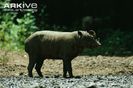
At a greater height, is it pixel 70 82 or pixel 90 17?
pixel 90 17

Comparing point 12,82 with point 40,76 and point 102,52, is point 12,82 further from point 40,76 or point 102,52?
point 102,52

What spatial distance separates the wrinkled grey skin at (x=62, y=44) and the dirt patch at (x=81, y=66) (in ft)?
3.41

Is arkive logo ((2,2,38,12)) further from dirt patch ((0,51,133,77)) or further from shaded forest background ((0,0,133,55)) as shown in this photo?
dirt patch ((0,51,133,77))

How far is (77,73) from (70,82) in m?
2.60

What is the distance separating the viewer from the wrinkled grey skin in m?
12.3

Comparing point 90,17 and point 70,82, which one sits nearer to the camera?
point 70,82

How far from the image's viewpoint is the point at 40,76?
41.5 ft

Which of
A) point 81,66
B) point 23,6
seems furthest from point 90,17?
point 81,66

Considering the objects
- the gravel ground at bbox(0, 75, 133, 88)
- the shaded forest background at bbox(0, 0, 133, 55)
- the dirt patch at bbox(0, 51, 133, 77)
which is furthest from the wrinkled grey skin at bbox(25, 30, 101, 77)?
the shaded forest background at bbox(0, 0, 133, 55)

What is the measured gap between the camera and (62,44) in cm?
1230

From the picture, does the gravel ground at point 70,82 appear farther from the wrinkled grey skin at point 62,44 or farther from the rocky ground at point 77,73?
the wrinkled grey skin at point 62,44

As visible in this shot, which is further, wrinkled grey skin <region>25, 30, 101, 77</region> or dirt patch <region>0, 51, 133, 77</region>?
dirt patch <region>0, 51, 133, 77</region>

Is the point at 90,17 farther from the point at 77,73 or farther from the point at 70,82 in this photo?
the point at 70,82

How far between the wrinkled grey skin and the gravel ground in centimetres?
72
